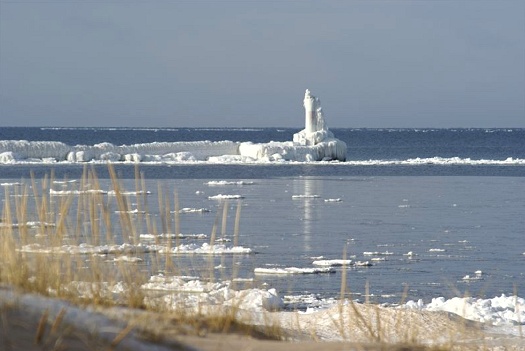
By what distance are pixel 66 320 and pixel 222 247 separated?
10303 mm

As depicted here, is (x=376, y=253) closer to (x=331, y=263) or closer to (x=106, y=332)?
(x=331, y=263)

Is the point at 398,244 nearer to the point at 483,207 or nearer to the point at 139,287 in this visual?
the point at 483,207

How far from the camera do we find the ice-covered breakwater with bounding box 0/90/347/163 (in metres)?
46.4

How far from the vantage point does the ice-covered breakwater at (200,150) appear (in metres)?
46.4

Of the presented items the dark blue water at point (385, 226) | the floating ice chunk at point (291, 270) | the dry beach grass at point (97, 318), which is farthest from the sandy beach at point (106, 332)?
the floating ice chunk at point (291, 270)

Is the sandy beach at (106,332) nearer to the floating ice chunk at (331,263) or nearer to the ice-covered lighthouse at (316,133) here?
the floating ice chunk at (331,263)

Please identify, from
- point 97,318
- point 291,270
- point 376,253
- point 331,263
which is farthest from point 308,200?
point 97,318

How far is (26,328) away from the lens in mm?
3293

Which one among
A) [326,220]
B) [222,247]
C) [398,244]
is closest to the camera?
[222,247]

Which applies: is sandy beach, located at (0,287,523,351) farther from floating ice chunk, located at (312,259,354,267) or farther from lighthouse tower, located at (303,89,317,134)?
lighthouse tower, located at (303,89,317,134)

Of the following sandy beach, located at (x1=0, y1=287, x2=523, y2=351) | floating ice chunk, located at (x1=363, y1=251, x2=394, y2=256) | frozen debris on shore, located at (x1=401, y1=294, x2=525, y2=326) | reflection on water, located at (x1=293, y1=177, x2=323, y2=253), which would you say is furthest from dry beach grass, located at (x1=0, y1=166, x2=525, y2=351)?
reflection on water, located at (x1=293, y1=177, x2=323, y2=253)

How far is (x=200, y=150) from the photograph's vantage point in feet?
168

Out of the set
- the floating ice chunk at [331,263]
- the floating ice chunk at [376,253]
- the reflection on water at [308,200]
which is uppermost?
the floating ice chunk at [331,263]

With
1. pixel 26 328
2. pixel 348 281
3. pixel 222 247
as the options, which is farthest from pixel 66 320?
pixel 222 247
